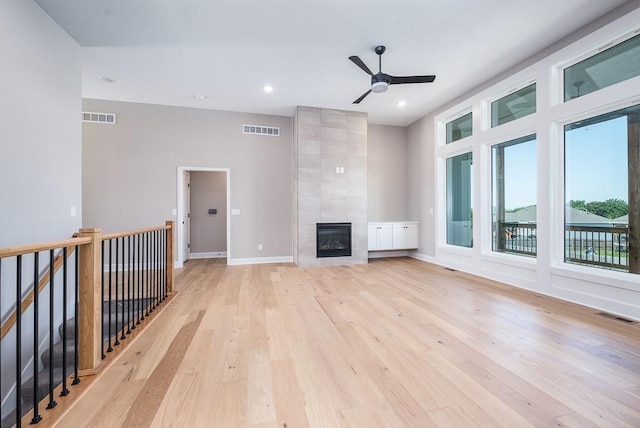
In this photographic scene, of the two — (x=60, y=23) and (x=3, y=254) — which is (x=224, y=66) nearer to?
(x=60, y=23)

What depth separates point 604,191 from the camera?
3162mm

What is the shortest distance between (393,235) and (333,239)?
151 centimetres

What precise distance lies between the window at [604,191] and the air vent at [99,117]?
7.39m

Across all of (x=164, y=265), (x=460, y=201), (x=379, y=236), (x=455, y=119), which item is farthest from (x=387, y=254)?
(x=164, y=265)

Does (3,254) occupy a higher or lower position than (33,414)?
higher

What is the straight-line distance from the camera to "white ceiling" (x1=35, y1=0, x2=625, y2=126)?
2.82 metres

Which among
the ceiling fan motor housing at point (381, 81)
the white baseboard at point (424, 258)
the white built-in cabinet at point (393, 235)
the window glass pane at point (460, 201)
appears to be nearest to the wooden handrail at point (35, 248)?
the ceiling fan motor housing at point (381, 81)

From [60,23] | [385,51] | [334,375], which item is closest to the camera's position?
[334,375]

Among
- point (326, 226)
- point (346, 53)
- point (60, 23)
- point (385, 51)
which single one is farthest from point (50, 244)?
point (326, 226)

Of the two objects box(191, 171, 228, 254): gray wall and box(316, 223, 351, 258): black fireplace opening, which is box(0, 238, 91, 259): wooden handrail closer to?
box(316, 223, 351, 258): black fireplace opening

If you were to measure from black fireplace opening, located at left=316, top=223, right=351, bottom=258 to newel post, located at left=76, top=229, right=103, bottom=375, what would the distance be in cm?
401

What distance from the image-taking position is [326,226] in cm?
568

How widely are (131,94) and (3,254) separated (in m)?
4.77

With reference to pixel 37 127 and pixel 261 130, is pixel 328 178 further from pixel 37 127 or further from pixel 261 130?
pixel 37 127
